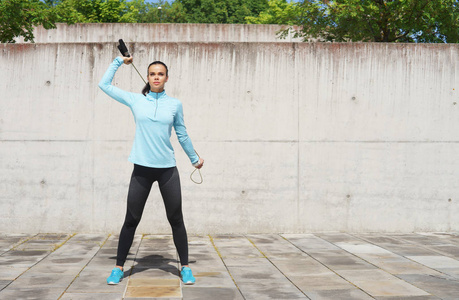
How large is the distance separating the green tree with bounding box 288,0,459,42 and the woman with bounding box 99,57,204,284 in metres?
7.53

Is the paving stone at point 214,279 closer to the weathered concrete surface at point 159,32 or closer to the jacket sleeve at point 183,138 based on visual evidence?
the jacket sleeve at point 183,138

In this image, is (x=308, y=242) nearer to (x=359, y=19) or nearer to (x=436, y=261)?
(x=436, y=261)

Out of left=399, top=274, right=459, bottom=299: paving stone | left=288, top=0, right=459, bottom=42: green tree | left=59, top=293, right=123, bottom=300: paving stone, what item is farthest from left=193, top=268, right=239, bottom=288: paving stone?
left=288, top=0, right=459, bottom=42: green tree

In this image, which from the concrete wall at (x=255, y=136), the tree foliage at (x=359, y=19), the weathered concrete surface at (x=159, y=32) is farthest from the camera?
the weathered concrete surface at (x=159, y=32)

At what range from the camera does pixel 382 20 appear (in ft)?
39.4

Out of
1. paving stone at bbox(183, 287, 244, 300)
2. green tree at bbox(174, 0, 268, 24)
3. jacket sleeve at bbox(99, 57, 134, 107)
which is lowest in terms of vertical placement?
paving stone at bbox(183, 287, 244, 300)

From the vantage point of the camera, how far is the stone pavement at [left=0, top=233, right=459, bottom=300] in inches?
175

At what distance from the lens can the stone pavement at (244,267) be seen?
4.44 meters

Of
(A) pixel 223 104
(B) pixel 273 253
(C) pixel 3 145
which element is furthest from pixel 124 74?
(B) pixel 273 253

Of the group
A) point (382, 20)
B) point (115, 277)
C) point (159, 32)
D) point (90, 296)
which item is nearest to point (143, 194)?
point (115, 277)

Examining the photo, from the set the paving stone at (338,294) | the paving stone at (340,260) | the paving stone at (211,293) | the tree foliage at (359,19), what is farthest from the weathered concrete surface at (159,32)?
the paving stone at (338,294)

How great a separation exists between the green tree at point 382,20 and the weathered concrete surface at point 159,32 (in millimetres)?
5471

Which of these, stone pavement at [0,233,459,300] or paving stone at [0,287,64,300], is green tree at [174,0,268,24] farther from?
paving stone at [0,287,64,300]

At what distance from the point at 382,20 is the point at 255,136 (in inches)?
231
